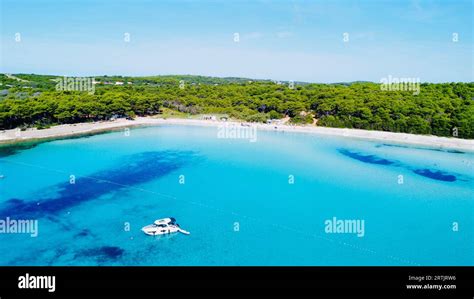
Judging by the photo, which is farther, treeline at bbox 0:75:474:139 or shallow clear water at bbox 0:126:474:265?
treeline at bbox 0:75:474:139

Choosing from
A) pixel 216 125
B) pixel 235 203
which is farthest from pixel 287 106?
pixel 235 203

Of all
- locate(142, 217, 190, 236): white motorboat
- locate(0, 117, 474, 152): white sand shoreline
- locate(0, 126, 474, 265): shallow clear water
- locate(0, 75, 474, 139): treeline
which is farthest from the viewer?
locate(0, 75, 474, 139): treeline

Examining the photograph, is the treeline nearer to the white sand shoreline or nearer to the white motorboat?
the white sand shoreline

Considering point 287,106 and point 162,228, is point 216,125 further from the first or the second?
point 162,228

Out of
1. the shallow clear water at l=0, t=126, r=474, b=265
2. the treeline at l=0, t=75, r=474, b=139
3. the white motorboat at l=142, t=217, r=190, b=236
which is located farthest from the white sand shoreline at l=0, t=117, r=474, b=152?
the white motorboat at l=142, t=217, r=190, b=236

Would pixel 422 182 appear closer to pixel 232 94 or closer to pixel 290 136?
pixel 290 136

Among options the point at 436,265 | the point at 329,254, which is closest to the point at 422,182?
the point at 436,265
